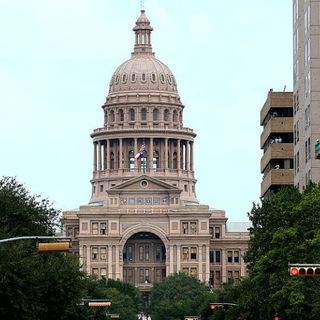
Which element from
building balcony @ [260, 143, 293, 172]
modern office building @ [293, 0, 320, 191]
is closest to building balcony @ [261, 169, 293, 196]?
building balcony @ [260, 143, 293, 172]

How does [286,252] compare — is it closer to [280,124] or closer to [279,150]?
[279,150]

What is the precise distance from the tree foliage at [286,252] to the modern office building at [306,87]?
3.96m

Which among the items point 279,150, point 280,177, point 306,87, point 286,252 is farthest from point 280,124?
point 286,252

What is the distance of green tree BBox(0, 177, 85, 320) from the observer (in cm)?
11112

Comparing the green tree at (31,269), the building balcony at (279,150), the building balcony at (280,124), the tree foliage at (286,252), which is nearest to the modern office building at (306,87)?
the tree foliage at (286,252)

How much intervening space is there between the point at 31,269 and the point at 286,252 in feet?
67.1

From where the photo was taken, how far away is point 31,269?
117062 millimetres

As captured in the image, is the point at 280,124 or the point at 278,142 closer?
the point at 280,124

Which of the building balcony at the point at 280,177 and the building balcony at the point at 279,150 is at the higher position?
the building balcony at the point at 279,150

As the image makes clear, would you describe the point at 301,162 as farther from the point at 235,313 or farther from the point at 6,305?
the point at 6,305

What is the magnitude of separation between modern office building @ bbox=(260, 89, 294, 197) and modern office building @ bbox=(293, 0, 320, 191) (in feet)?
71.4

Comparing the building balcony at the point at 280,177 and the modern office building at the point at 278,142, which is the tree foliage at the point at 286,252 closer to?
the building balcony at the point at 280,177

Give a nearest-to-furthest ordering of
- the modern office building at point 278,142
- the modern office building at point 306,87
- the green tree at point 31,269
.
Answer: the green tree at point 31,269
the modern office building at point 306,87
the modern office building at point 278,142

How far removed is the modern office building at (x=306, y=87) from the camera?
146m
